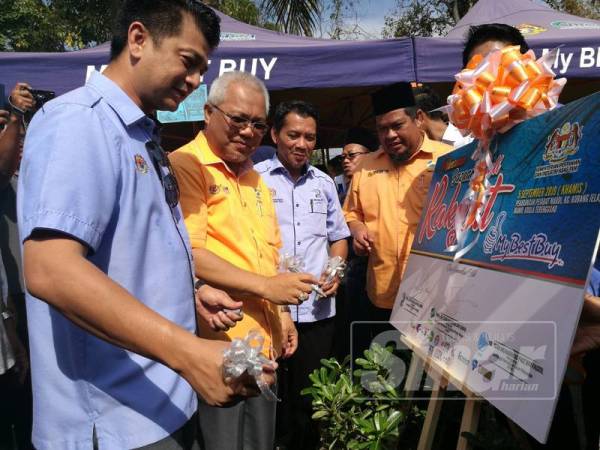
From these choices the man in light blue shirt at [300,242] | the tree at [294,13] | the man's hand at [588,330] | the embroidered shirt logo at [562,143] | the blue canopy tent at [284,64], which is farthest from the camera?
the tree at [294,13]

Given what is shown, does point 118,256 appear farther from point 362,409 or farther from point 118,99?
point 362,409

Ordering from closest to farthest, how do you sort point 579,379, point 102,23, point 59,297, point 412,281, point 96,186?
1. point 59,297
2. point 96,186
3. point 579,379
4. point 412,281
5. point 102,23

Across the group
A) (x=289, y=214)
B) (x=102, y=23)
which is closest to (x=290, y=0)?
(x=102, y=23)

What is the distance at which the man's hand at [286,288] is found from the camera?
1976 mm

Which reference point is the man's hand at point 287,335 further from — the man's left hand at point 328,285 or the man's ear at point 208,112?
the man's ear at point 208,112

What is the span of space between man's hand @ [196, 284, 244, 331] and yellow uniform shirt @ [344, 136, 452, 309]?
1487 mm

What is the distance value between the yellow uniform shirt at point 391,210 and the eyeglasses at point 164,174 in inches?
74.2

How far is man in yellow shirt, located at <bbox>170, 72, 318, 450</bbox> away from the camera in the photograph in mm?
2020

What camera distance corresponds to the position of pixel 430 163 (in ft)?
10.3

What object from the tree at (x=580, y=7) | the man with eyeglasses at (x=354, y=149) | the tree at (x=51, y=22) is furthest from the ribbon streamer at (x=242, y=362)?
the tree at (x=580, y=7)

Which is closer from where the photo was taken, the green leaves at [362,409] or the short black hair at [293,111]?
the green leaves at [362,409]

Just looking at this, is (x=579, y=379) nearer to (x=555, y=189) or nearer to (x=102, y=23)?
(x=555, y=189)

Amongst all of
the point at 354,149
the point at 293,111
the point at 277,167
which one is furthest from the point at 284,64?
the point at 354,149

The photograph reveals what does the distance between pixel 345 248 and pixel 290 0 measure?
777cm
